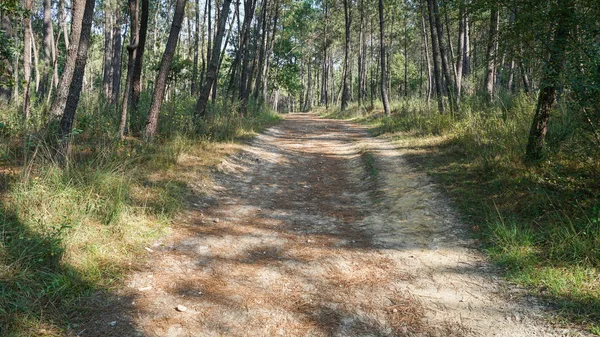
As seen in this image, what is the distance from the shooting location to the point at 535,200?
14.7 feet

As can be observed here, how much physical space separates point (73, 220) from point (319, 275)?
7.90 feet

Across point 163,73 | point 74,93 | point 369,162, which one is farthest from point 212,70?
point 74,93

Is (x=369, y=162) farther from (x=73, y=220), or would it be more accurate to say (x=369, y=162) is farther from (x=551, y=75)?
(x=73, y=220)

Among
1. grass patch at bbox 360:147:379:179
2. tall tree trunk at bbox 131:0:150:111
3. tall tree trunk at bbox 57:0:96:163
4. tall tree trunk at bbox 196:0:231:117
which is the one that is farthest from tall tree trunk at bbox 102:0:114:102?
grass patch at bbox 360:147:379:179

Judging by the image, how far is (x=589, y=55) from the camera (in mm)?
4121

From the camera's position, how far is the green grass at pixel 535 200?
3.17 meters

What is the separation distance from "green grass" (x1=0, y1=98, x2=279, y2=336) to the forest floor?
0.74 ft

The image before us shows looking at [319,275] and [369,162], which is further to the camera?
[369,162]

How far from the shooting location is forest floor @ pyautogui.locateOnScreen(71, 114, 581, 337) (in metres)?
2.77

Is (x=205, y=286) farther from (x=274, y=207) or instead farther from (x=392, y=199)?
(x=392, y=199)

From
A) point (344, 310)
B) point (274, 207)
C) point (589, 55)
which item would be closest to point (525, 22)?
point (589, 55)

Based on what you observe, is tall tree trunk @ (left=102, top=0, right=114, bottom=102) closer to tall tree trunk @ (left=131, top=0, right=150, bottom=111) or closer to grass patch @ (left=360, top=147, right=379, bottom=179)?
tall tree trunk @ (left=131, top=0, right=150, bottom=111)

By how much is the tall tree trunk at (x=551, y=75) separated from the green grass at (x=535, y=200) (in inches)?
7.3

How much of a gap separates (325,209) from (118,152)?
10.8ft
